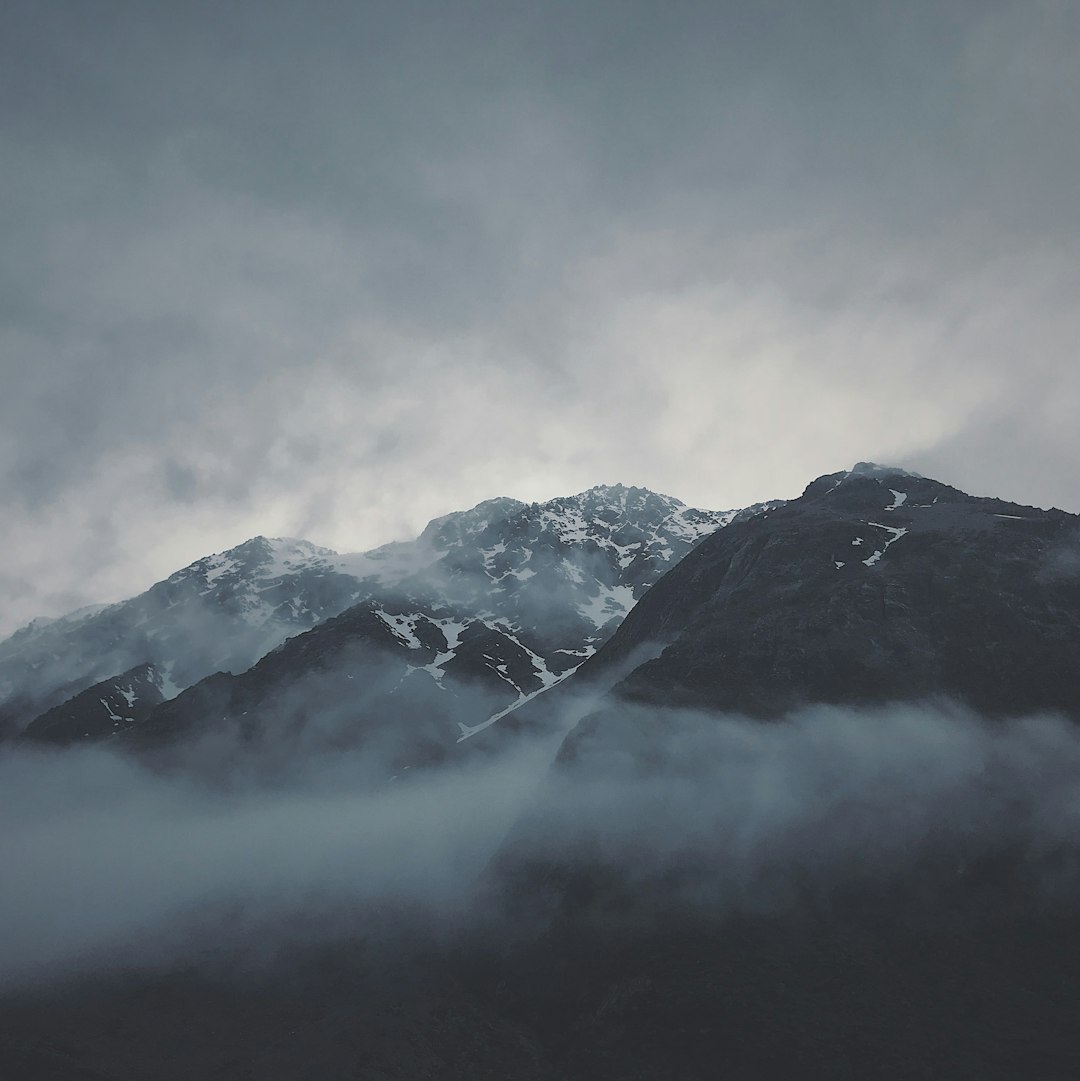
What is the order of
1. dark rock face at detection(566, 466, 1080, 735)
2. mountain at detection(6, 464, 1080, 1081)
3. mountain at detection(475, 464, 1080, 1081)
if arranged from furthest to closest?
dark rock face at detection(566, 466, 1080, 735) < mountain at detection(6, 464, 1080, 1081) < mountain at detection(475, 464, 1080, 1081)

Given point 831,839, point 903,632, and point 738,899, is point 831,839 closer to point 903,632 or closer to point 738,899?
point 738,899

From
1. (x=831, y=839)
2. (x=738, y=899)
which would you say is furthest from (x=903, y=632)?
(x=738, y=899)

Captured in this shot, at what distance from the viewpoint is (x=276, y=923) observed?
501ft

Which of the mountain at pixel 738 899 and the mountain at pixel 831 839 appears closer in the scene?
the mountain at pixel 831 839

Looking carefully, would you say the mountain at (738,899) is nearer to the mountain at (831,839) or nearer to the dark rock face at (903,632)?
the mountain at (831,839)

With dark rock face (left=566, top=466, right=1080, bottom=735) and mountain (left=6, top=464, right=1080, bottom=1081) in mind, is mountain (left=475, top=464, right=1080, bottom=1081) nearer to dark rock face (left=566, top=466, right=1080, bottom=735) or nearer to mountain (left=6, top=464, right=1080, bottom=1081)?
mountain (left=6, top=464, right=1080, bottom=1081)

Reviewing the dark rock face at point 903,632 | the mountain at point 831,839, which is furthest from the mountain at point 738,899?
the dark rock face at point 903,632

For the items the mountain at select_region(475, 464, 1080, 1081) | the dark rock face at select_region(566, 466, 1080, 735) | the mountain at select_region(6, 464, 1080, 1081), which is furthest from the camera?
the dark rock face at select_region(566, 466, 1080, 735)

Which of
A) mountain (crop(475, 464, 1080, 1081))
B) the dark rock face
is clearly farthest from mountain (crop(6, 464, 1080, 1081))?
the dark rock face

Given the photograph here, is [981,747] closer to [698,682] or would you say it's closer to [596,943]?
[698,682]

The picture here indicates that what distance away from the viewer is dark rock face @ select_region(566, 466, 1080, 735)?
485ft

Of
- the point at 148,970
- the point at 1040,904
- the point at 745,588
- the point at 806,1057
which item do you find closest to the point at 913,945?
the point at 1040,904

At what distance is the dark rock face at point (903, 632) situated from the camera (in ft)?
485

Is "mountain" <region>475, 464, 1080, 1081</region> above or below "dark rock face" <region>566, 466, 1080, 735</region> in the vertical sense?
below
